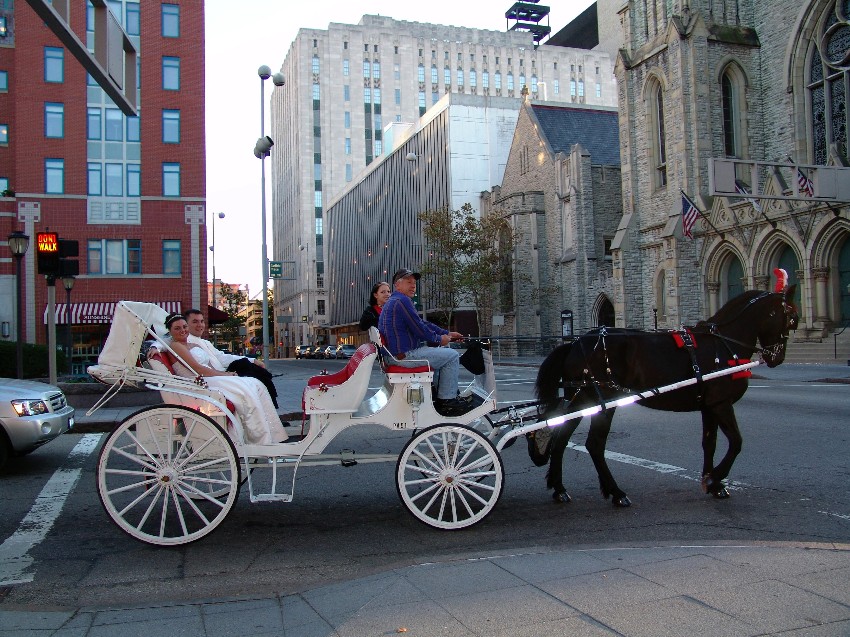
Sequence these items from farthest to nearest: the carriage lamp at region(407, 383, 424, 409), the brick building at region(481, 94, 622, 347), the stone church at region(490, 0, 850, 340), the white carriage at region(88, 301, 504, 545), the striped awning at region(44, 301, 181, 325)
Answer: the brick building at region(481, 94, 622, 347)
the striped awning at region(44, 301, 181, 325)
the stone church at region(490, 0, 850, 340)
the carriage lamp at region(407, 383, 424, 409)
the white carriage at region(88, 301, 504, 545)

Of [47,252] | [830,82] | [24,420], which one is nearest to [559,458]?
[24,420]

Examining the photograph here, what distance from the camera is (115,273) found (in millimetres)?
38719

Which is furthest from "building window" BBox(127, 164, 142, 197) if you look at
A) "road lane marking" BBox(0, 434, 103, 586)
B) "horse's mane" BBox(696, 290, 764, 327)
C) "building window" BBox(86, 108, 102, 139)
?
"horse's mane" BBox(696, 290, 764, 327)

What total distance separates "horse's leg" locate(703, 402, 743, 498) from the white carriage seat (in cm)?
323

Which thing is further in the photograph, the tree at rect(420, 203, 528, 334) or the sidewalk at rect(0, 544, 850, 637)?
the tree at rect(420, 203, 528, 334)

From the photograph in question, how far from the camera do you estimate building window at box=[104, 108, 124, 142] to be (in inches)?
1533

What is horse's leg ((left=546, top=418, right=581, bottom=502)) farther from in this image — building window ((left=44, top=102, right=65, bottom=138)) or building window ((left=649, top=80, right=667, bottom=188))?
building window ((left=44, top=102, right=65, bottom=138))

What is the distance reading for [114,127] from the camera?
38938 millimetres

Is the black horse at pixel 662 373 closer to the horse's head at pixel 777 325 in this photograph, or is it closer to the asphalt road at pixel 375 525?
the horse's head at pixel 777 325

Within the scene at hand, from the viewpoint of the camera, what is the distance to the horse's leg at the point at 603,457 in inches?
264

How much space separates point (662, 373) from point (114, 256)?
36936 millimetres

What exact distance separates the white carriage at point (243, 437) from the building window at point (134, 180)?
35463mm

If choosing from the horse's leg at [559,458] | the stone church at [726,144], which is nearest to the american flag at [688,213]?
the stone church at [726,144]

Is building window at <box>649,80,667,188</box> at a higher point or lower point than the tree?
higher
